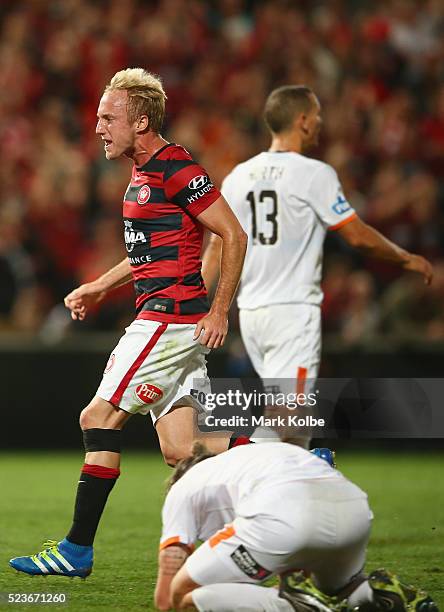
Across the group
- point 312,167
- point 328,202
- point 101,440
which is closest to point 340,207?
point 328,202

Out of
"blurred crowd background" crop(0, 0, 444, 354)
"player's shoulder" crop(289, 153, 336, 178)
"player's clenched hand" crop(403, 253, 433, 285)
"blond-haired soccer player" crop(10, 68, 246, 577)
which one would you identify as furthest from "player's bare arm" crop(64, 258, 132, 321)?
"blurred crowd background" crop(0, 0, 444, 354)

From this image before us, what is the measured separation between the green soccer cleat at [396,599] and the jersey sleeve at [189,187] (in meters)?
1.77

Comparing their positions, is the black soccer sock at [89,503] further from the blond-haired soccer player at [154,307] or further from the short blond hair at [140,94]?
the short blond hair at [140,94]

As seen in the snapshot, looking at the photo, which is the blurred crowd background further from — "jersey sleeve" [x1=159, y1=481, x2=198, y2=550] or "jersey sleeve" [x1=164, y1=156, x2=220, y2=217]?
"jersey sleeve" [x1=159, y1=481, x2=198, y2=550]

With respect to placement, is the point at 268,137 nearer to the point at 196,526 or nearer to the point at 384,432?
the point at 384,432

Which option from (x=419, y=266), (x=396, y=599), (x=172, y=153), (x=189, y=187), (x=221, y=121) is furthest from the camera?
(x=221, y=121)

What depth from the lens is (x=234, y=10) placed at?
1397 centimetres

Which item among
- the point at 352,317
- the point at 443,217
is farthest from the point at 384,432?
the point at 443,217

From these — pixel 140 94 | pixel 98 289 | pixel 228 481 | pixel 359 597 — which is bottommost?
pixel 359 597

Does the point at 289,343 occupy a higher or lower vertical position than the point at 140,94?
lower

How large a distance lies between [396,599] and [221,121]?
28.7 feet

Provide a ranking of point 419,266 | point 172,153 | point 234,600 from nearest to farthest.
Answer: point 234,600 < point 172,153 < point 419,266

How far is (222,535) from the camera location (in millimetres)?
4121

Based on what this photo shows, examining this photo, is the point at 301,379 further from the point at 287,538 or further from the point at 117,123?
the point at 287,538
